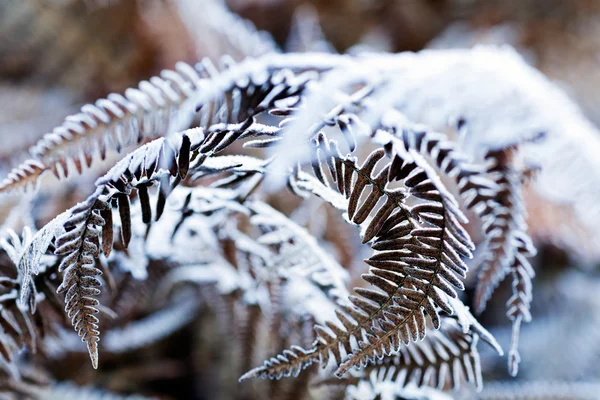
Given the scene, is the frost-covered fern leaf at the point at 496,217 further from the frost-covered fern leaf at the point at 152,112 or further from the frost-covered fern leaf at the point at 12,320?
the frost-covered fern leaf at the point at 12,320

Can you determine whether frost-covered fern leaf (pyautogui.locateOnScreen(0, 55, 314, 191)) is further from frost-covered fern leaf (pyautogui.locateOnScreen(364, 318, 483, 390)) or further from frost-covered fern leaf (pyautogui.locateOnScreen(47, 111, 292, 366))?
frost-covered fern leaf (pyautogui.locateOnScreen(364, 318, 483, 390))

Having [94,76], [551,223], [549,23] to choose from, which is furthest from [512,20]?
[94,76]

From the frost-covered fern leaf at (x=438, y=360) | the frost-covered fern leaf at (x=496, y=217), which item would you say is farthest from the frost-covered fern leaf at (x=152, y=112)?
the frost-covered fern leaf at (x=438, y=360)

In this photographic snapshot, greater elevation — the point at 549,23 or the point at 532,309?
the point at 549,23

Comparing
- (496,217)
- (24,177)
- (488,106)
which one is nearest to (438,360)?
(496,217)

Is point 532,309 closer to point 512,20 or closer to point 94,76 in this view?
point 512,20

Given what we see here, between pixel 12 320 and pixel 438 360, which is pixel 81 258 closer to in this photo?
pixel 12 320

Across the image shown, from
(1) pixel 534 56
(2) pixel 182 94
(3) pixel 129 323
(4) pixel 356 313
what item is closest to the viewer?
(4) pixel 356 313

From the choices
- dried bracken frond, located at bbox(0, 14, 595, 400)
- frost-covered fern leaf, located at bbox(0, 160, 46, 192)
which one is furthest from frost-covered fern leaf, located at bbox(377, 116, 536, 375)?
frost-covered fern leaf, located at bbox(0, 160, 46, 192)
